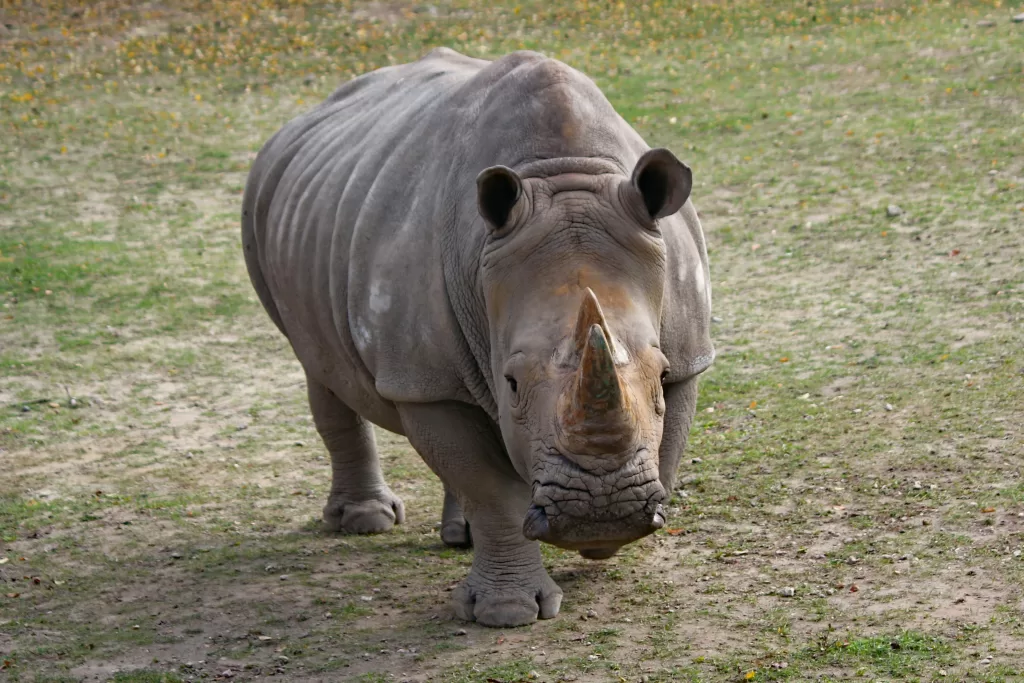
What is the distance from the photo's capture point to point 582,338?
15.1 ft

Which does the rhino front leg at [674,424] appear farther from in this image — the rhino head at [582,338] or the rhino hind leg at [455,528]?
the rhino hind leg at [455,528]

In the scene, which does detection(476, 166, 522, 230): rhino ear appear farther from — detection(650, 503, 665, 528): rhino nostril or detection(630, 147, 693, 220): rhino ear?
detection(650, 503, 665, 528): rhino nostril

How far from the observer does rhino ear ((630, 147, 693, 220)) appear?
5023mm

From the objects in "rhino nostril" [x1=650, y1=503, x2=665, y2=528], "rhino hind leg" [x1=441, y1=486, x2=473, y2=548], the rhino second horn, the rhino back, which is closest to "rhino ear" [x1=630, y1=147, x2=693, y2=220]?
the rhino back

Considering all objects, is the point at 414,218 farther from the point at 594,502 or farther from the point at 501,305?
the point at 594,502

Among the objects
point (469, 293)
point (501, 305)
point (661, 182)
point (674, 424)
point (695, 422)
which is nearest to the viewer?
point (661, 182)

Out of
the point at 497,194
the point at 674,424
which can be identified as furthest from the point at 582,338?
the point at 674,424

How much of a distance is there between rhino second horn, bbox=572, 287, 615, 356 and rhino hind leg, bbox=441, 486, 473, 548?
2626 millimetres

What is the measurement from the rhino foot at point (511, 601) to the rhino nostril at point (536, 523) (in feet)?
4.45

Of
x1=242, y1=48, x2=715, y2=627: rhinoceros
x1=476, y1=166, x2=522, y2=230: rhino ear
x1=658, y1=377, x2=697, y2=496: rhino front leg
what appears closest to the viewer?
x1=242, y1=48, x2=715, y2=627: rhinoceros

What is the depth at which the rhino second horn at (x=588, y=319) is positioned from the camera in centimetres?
453

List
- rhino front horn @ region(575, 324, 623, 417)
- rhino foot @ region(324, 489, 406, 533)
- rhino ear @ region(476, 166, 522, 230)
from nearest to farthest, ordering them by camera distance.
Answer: rhino front horn @ region(575, 324, 623, 417), rhino ear @ region(476, 166, 522, 230), rhino foot @ region(324, 489, 406, 533)

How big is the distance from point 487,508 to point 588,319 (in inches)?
67.2

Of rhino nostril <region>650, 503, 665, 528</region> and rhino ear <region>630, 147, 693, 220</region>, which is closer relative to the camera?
rhino nostril <region>650, 503, 665, 528</region>
